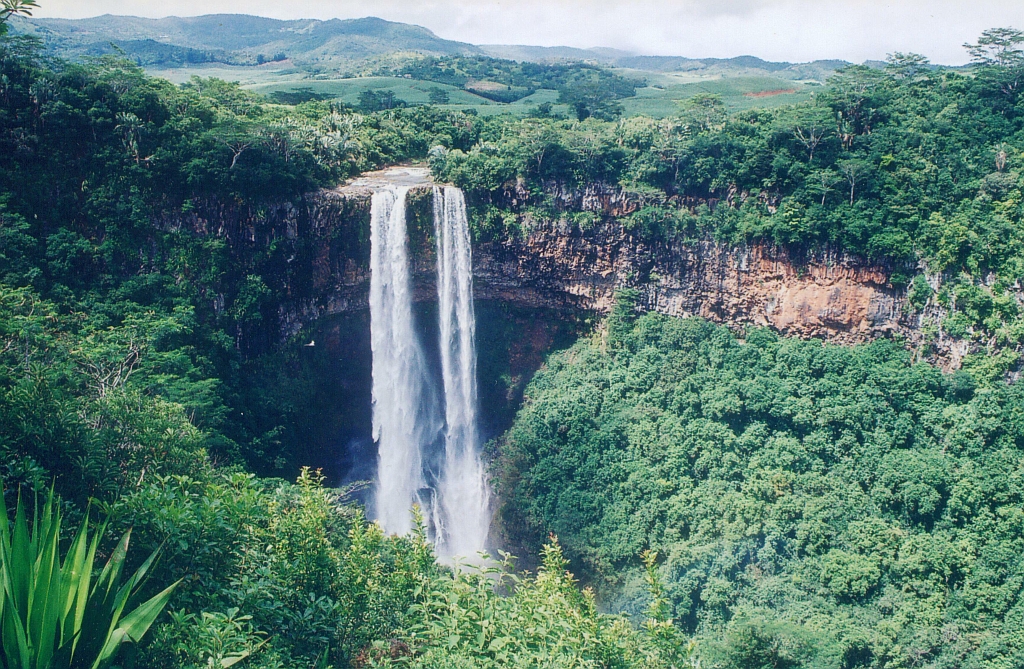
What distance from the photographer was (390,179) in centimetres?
2325

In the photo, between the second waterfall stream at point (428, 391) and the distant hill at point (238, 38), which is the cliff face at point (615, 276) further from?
the distant hill at point (238, 38)

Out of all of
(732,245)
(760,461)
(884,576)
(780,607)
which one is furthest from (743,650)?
(732,245)

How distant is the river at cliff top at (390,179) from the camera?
21.8m

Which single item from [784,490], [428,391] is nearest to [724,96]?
[428,391]

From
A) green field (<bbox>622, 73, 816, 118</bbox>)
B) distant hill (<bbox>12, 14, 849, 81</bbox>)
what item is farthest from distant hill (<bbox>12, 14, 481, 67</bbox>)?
green field (<bbox>622, 73, 816, 118</bbox>)

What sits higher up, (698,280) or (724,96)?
(724,96)

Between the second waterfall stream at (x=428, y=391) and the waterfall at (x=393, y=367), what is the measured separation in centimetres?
3

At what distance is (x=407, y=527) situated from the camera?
842 inches

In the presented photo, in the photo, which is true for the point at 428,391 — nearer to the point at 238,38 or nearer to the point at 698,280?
the point at 698,280

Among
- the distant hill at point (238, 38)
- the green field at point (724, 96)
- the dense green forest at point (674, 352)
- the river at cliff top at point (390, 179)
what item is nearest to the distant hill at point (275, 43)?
the distant hill at point (238, 38)

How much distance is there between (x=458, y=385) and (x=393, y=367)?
2.37 meters

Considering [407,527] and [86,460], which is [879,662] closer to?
[407,527]

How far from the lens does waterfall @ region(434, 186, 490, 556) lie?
2211 centimetres

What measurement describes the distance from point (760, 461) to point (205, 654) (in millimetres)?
15625
